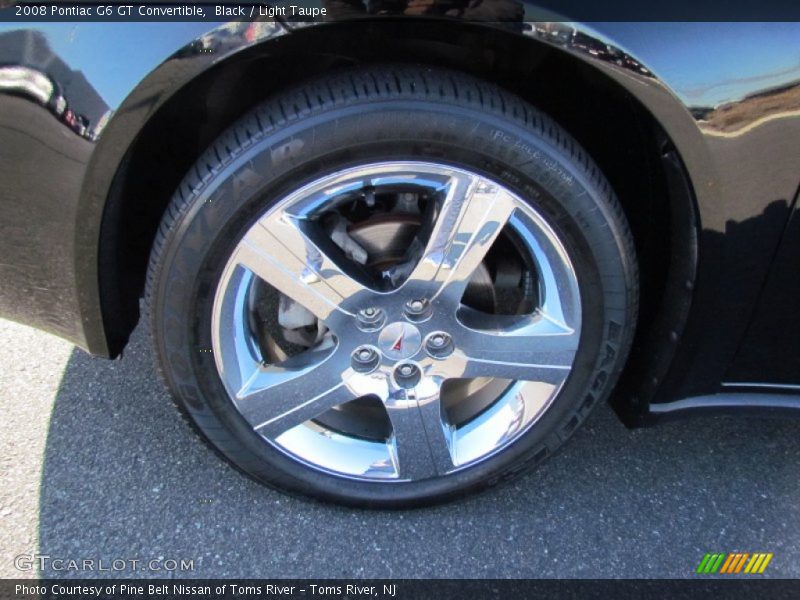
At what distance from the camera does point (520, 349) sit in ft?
5.64

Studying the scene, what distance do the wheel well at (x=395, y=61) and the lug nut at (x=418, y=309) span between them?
1.67 ft

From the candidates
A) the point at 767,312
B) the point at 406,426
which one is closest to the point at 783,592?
the point at 767,312

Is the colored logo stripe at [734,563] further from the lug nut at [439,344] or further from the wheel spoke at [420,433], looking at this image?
the lug nut at [439,344]

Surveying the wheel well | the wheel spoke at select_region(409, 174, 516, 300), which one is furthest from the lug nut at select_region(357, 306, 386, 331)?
the wheel well

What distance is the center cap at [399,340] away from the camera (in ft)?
5.48

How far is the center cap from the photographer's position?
1.67m

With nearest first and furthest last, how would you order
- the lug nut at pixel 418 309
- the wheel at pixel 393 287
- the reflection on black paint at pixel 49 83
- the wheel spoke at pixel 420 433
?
the reflection on black paint at pixel 49 83, the wheel at pixel 393 287, the lug nut at pixel 418 309, the wheel spoke at pixel 420 433

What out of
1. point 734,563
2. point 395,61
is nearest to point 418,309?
point 395,61

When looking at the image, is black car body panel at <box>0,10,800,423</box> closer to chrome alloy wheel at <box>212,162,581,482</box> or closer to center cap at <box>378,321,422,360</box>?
chrome alloy wheel at <box>212,162,581,482</box>

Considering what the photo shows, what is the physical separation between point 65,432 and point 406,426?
1011 mm

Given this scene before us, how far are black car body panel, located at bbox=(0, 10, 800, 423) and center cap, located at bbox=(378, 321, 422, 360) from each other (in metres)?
0.58

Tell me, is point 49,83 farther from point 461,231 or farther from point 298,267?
point 461,231

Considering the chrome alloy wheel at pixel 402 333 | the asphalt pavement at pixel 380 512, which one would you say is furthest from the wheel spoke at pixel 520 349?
the asphalt pavement at pixel 380 512

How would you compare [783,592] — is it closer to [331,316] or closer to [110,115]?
[331,316]
